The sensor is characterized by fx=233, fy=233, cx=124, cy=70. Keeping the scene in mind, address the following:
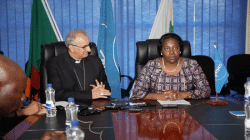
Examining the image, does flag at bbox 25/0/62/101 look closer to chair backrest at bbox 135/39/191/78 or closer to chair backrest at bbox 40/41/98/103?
chair backrest at bbox 40/41/98/103

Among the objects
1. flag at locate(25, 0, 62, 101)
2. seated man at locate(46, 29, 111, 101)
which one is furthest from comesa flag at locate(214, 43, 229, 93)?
flag at locate(25, 0, 62, 101)

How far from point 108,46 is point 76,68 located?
1250 millimetres

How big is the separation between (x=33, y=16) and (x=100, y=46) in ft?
3.67

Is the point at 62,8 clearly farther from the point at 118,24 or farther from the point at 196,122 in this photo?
the point at 196,122

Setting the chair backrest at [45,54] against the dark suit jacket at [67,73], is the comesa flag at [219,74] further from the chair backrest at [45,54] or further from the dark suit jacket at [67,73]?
the chair backrest at [45,54]

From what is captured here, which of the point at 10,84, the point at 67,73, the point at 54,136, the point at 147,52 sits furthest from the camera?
the point at 147,52

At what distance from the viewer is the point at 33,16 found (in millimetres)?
3570

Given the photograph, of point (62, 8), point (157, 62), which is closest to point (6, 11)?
point (62, 8)

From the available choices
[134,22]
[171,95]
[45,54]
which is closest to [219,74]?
[171,95]

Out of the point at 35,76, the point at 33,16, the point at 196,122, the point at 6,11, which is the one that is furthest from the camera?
the point at 6,11

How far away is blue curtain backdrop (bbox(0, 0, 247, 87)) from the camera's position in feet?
13.9

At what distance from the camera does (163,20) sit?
13.8 ft

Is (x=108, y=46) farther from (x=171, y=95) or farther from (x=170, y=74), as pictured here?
(x=171, y=95)

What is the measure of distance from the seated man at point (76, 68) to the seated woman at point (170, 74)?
0.38m
